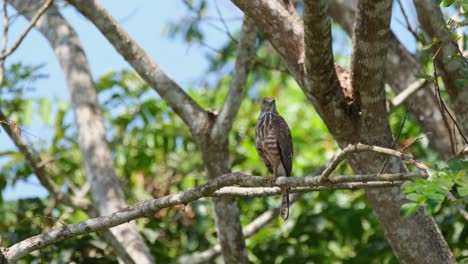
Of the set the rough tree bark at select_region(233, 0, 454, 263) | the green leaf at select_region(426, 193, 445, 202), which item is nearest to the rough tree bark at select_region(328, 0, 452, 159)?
the rough tree bark at select_region(233, 0, 454, 263)

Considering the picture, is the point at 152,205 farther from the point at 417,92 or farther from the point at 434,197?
the point at 417,92

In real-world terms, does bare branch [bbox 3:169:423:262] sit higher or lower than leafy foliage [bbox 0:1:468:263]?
lower

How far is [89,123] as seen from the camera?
6598 mm

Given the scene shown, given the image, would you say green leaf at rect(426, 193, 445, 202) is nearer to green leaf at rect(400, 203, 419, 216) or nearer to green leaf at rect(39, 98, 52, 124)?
green leaf at rect(400, 203, 419, 216)

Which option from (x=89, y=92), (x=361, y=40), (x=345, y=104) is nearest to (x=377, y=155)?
(x=345, y=104)

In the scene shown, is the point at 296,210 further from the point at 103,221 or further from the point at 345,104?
the point at 103,221

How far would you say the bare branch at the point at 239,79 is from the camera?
5.50 metres

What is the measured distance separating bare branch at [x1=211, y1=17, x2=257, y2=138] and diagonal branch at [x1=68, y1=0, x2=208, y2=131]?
5.8 inches

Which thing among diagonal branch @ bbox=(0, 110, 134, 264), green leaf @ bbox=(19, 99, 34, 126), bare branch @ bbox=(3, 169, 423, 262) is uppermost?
green leaf @ bbox=(19, 99, 34, 126)

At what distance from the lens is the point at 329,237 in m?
6.47

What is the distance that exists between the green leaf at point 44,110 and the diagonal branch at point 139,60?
2.04 meters

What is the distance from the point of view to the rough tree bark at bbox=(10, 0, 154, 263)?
19.5 feet

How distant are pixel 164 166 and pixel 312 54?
12.3 feet

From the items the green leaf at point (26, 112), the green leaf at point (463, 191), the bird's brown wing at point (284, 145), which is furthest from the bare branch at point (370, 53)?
the green leaf at point (26, 112)
